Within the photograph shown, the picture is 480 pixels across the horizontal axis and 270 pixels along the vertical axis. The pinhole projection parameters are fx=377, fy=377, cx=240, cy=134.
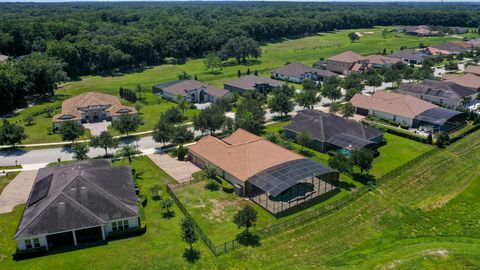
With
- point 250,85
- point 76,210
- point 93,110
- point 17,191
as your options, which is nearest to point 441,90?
point 250,85

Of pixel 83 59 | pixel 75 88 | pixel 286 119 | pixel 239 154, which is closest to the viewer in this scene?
pixel 239 154

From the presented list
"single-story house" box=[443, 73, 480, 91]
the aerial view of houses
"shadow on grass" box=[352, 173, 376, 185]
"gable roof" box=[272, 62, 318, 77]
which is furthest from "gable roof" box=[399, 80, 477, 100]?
"shadow on grass" box=[352, 173, 376, 185]

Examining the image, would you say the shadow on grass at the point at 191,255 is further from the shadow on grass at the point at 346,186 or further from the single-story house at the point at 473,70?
the single-story house at the point at 473,70

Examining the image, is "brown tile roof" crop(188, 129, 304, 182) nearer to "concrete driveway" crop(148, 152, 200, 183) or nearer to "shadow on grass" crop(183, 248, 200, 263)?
"concrete driveway" crop(148, 152, 200, 183)

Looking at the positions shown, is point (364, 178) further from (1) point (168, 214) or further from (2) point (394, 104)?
(2) point (394, 104)

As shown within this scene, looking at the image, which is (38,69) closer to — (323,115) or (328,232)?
(323,115)

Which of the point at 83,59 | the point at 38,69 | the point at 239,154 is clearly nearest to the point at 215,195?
the point at 239,154
